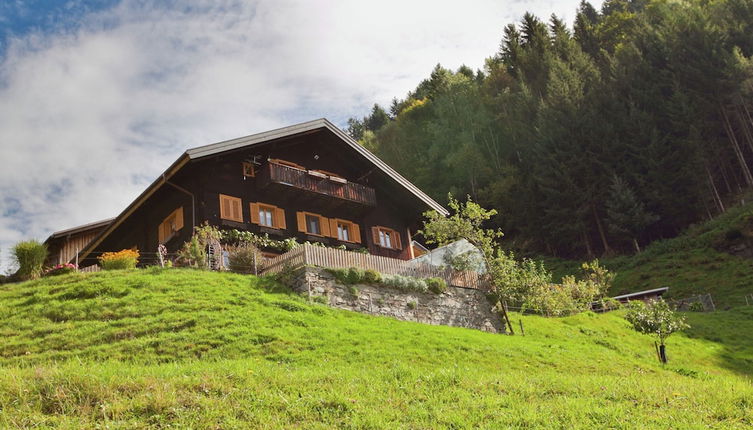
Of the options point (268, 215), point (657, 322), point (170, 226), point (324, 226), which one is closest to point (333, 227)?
point (324, 226)

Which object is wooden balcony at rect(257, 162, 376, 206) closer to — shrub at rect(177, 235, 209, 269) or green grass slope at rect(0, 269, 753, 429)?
shrub at rect(177, 235, 209, 269)

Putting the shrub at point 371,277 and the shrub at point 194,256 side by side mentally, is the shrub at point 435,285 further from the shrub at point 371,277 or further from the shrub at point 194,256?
the shrub at point 194,256

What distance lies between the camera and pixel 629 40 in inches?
2625

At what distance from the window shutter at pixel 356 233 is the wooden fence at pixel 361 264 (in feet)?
25.4

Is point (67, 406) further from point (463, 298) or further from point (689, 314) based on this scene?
point (689, 314)

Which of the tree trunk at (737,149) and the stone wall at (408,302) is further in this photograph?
the tree trunk at (737,149)

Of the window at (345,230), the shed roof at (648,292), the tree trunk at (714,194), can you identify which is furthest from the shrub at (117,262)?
the tree trunk at (714,194)

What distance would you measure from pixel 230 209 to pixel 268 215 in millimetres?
2012

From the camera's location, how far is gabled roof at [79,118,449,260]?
92.8 ft

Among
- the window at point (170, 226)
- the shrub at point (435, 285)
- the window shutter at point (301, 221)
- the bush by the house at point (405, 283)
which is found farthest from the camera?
the window shutter at point (301, 221)

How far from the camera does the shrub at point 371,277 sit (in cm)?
2380

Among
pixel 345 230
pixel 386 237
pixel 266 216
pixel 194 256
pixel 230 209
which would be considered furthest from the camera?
pixel 386 237

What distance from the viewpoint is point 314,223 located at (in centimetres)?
3266

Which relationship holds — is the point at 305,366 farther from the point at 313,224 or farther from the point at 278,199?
the point at 313,224
